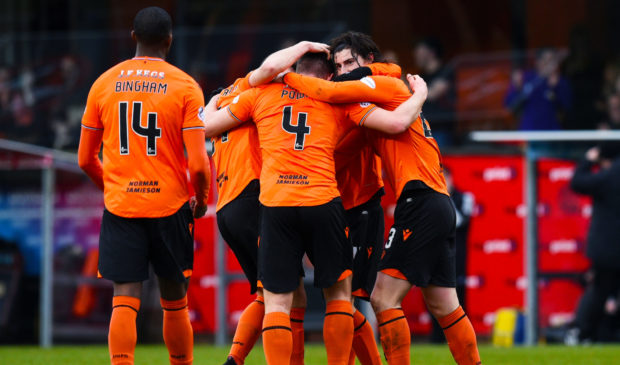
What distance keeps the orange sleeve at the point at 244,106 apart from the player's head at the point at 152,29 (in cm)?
56

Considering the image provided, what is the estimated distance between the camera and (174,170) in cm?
629

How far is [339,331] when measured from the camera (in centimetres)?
619

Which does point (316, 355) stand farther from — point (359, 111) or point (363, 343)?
point (359, 111)

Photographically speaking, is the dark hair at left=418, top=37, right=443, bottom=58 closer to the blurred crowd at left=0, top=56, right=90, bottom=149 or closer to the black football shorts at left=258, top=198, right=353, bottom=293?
the blurred crowd at left=0, top=56, right=90, bottom=149

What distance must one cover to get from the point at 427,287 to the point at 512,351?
4.28 metres

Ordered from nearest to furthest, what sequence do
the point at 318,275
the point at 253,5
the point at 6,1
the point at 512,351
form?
the point at 318,275 < the point at 512,351 < the point at 253,5 < the point at 6,1

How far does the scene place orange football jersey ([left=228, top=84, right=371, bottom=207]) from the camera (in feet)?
20.1

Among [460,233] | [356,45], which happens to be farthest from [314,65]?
[460,233]

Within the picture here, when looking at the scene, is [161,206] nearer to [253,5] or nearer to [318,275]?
[318,275]

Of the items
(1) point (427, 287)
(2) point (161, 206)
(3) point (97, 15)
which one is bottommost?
(1) point (427, 287)

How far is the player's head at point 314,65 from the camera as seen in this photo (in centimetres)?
670

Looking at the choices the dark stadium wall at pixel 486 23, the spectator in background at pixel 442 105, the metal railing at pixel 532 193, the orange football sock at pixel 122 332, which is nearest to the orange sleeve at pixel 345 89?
the orange football sock at pixel 122 332

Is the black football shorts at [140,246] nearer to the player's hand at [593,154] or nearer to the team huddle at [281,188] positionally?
the team huddle at [281,188]

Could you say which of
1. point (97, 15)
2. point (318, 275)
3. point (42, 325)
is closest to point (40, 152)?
point (42, 325)
